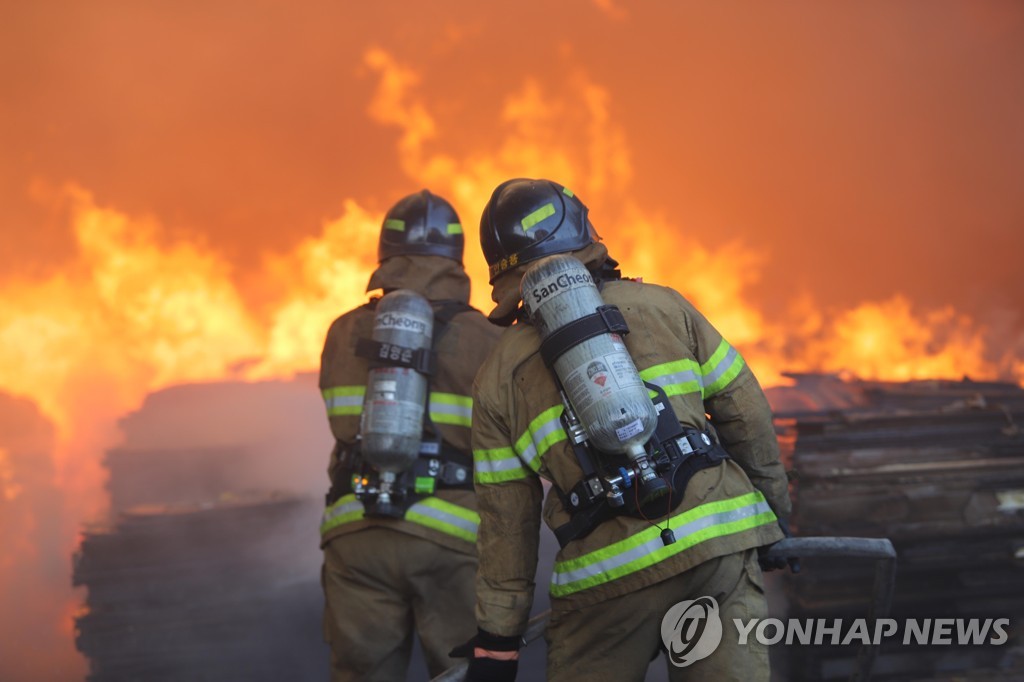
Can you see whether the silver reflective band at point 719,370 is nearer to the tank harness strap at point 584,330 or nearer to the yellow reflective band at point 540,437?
the tank harness strap at point 584,330

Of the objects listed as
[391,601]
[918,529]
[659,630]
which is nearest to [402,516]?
[391,601]

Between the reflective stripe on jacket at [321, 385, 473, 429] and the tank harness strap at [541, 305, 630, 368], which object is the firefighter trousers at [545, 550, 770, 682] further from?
the reflective stripe on jacket at [321, 385, 473, 429]

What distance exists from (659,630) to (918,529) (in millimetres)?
3538

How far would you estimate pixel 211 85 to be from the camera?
27.1 feet

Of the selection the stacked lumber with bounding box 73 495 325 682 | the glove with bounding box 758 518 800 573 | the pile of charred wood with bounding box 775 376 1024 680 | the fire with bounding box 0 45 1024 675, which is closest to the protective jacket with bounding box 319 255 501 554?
the glove with bounding box 758 518 800 573

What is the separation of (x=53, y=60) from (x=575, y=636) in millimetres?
7709

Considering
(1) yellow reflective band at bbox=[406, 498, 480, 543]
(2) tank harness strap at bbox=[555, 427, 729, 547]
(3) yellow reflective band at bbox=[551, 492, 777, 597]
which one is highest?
(1) yellow reflective band at bbox=[406, 498, 480, 543]

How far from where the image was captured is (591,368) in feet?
7.78

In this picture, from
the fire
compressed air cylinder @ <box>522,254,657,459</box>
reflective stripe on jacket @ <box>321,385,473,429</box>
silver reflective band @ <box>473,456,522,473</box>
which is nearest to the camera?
compressed air cylinder @ <box>522,254,657,459</box>

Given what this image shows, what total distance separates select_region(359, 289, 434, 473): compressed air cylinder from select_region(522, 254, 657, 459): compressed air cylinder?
1191 mm

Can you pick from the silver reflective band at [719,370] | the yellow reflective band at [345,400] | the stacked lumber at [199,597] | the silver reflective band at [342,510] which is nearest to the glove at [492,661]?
the silver reflective band at [719,370]

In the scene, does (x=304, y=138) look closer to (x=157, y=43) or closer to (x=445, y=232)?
(x=157, y=43)

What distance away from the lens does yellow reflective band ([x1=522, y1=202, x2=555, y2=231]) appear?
9.18 feet

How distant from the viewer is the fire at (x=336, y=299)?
7.94 m
